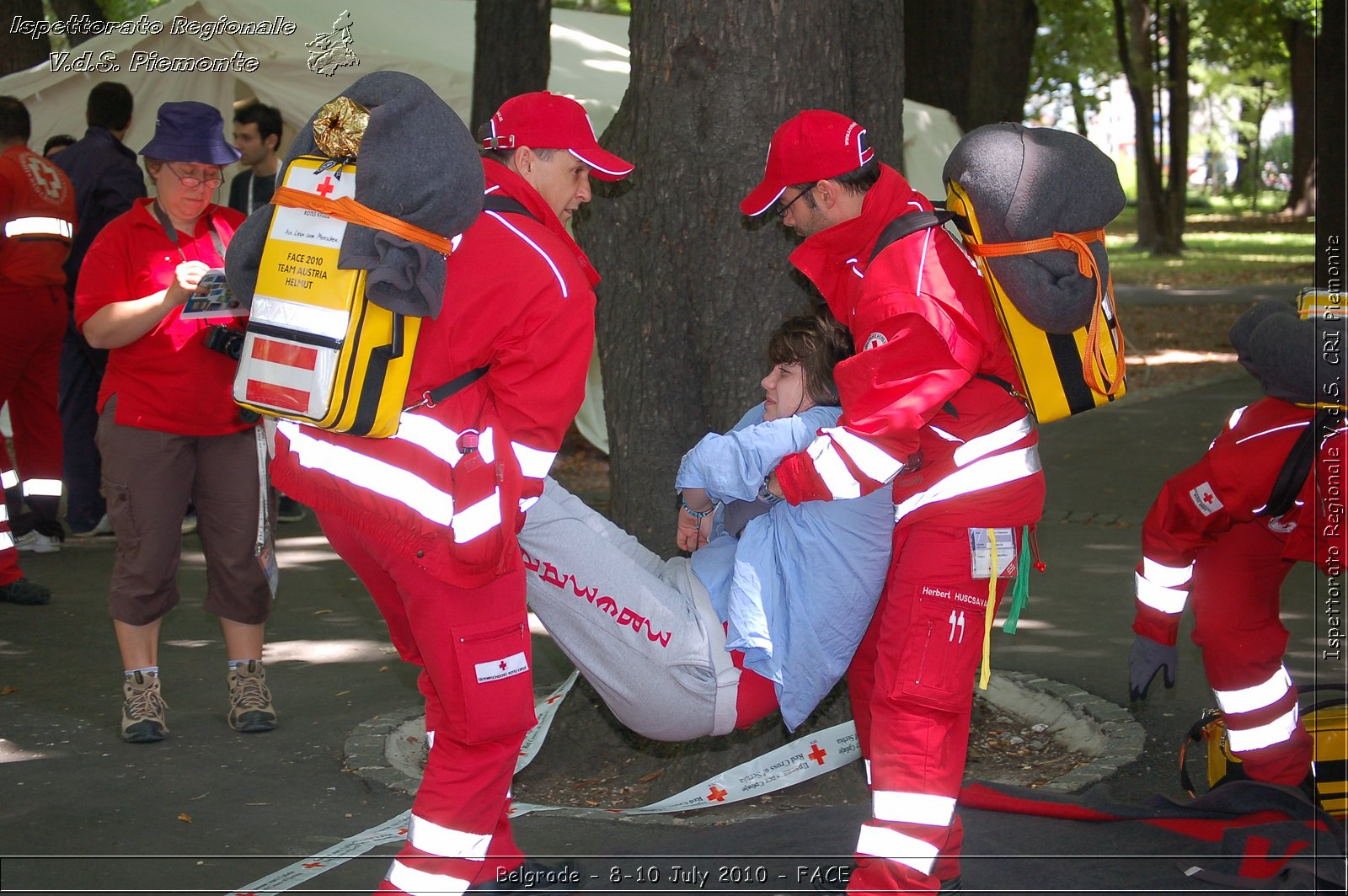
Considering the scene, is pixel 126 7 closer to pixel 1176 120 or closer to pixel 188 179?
pixel 1176 120

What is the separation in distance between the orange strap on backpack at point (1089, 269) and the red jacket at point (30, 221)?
561 cm

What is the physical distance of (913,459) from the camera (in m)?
3.50

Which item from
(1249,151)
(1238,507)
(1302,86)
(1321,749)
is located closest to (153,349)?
(1238,507)

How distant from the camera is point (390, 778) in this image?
475 centimetres

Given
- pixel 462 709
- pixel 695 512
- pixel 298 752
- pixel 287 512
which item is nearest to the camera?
pixel 462 709

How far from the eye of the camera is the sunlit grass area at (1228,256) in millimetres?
24953

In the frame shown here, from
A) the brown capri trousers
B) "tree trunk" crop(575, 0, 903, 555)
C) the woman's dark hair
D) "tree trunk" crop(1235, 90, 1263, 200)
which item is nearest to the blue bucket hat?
the brown capri trousers

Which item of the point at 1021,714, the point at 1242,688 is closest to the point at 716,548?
the point at 1242,688

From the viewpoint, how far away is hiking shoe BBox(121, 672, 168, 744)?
5.09 meters

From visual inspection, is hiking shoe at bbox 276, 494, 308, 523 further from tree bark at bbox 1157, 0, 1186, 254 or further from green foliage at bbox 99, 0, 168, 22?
tree bark at bbox 1157, 0, 1186, 254

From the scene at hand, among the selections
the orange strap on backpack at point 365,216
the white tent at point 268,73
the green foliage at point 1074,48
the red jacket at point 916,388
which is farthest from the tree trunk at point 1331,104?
the orange strap on backpack at point 365,216

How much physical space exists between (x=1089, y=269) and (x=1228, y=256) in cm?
2928

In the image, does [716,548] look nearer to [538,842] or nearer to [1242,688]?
[538,842]

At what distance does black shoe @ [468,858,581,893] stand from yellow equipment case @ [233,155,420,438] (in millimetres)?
1314
